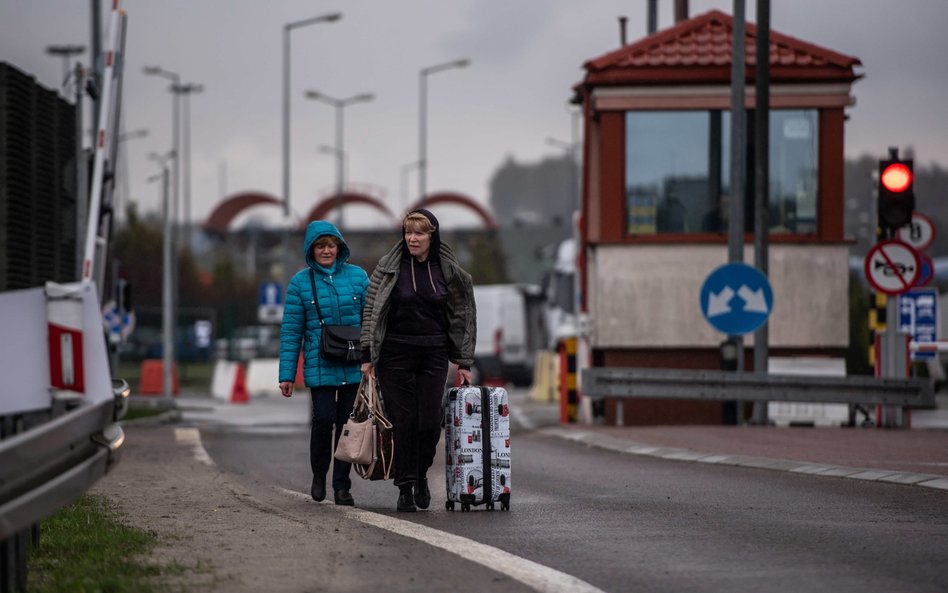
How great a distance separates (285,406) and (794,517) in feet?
91.9

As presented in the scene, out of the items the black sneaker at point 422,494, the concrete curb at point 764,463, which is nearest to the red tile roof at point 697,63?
the concrete curb at point 764,463

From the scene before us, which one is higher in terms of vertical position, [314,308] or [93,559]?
[314,308]

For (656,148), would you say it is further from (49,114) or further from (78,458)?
(78,458)

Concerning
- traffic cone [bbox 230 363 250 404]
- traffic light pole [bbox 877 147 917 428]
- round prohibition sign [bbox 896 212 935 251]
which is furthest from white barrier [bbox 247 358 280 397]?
round prohibition sign [bbox 896 212 935 251]

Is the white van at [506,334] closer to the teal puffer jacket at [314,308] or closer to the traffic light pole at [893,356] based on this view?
the traffic light pole at [893,356]

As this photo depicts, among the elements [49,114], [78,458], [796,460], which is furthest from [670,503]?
[49,114]

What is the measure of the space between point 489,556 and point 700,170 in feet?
54.0

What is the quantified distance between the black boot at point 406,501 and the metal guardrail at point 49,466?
375cm

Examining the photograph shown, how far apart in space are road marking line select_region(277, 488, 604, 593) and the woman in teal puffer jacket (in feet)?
2.77

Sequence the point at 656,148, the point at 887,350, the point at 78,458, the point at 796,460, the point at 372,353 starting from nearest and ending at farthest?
the point at 78,458 → the point at 372,353 → the point at 796,460 → the point at 887,350 → the point at 656,148

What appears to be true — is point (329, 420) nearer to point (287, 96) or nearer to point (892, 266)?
point (892, 266)

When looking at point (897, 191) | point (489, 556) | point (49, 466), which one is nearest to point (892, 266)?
point (897, 191)

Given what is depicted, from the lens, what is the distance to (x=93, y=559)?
7715 mm

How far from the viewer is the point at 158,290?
84.2 metres
